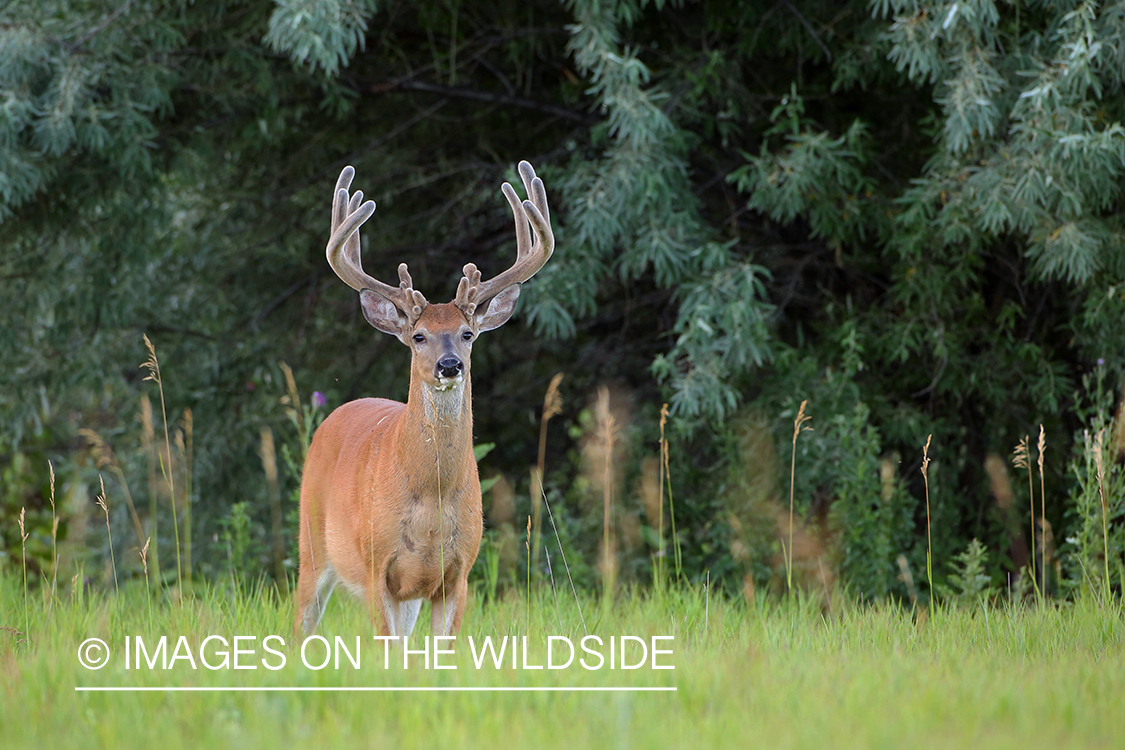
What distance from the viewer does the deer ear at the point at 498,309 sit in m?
5.04

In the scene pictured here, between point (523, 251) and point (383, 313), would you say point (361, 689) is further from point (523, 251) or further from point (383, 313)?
point (523, 251)

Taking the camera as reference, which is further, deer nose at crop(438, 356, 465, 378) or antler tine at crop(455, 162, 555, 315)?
antler tine at crop(455, 162, 555, 315)

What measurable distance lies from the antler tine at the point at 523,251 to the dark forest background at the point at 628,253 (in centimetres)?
104

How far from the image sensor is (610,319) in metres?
8.14

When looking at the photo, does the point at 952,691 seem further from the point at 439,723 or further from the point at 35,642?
the point at 35,642

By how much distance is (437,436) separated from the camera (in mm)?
4684

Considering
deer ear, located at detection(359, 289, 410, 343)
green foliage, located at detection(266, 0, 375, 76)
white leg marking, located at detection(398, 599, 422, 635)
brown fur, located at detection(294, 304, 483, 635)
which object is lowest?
white leg marking, located at detection(398, 599, 422, 635)

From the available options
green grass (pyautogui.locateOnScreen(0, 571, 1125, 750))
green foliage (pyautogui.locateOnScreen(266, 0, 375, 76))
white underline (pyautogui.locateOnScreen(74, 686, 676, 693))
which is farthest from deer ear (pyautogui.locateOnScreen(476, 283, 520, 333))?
white underline (pyautogui.locateOnScreen(74, 686, 676, 693))

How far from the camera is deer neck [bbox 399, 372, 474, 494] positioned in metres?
4.64

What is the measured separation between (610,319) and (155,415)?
2.97 meters

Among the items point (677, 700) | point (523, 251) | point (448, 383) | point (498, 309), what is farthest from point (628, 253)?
point (677, 700)

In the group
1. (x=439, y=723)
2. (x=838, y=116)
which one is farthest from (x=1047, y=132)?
(x=439, y=723)

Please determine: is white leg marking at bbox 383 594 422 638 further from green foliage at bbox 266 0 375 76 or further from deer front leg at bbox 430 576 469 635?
green foliage at bbox 266 0 375 76

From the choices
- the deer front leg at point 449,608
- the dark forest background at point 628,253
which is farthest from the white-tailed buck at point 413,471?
the dark forest background at point 628,253
